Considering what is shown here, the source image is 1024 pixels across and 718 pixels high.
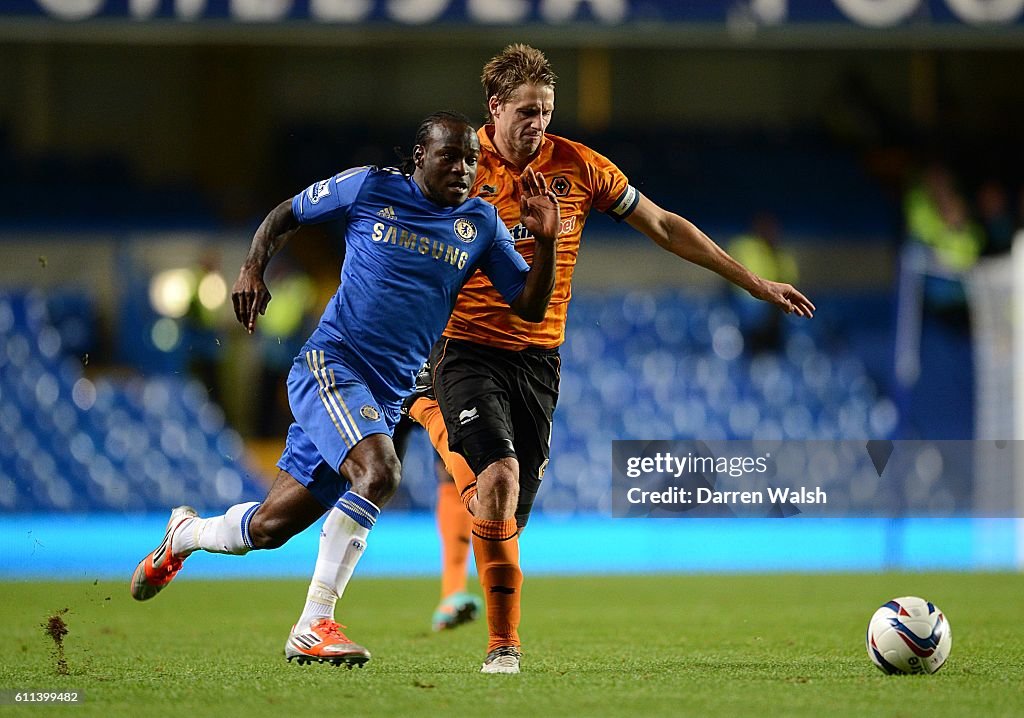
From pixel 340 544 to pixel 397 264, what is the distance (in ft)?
3.05

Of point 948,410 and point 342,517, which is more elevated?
point 948,410

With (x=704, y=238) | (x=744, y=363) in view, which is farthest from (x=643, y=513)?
(x=744, y=363)

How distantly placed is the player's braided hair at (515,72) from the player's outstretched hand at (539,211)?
1.51ft

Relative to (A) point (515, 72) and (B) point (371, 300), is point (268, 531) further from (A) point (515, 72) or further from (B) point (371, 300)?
(A) point (515, 72)

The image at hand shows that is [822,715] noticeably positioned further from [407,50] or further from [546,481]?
[407,50]

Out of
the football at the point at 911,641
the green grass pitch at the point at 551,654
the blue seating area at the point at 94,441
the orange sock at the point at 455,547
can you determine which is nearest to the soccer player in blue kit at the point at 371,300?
the green grass pitch at the point at 551,654

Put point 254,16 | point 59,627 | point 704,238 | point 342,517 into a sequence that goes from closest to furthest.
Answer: point 342,517 < point 59,627 < point 704,238 < point 254,16

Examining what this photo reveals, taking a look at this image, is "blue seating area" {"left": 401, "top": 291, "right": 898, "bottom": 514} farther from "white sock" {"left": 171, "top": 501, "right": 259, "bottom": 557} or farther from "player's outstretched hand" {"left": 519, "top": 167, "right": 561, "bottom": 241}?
"player's outstretched hand" {"left": 519, "top": 167, "right": 561, "bottom": 241}

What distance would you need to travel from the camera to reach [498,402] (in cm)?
504

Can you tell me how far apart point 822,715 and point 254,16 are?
741cm

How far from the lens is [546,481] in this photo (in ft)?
43.2

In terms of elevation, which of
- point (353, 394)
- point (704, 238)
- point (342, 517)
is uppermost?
point (704, 238)

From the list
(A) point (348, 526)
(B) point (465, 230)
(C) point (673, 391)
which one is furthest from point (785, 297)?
(C) point (673, 391)

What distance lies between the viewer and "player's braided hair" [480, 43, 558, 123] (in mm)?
5090
